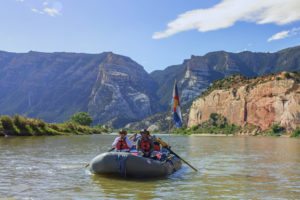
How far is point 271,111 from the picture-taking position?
10019cm

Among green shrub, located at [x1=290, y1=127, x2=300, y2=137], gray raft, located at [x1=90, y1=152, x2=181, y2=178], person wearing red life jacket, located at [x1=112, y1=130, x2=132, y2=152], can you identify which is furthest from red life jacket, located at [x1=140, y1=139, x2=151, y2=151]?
green shrub, located at [x1=290, y1=127, x2=300, y2=137]

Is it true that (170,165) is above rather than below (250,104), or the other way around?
below

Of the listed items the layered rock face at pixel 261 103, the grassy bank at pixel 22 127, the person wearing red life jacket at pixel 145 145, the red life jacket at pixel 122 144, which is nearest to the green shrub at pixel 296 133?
the layered rock face at pixel 261 103

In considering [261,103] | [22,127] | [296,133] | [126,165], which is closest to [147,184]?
[126,165]

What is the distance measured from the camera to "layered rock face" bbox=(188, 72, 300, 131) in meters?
92.6

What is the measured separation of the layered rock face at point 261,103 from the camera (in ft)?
304

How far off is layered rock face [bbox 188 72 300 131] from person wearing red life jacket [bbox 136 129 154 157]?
275 feet

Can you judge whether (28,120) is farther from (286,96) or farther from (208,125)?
(208,125)

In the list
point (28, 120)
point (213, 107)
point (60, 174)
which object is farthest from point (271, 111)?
point (60, 174)

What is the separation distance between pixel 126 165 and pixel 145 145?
2.11m

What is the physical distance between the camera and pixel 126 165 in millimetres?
13977

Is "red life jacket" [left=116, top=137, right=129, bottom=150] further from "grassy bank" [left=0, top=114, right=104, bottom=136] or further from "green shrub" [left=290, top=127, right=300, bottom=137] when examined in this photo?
"green shrub" [left=290, top=127, right=300, bottom=137]

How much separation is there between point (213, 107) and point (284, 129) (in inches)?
1621

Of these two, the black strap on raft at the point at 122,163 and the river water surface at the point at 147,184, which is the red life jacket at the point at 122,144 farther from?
the river water surface at the point at 147,184
